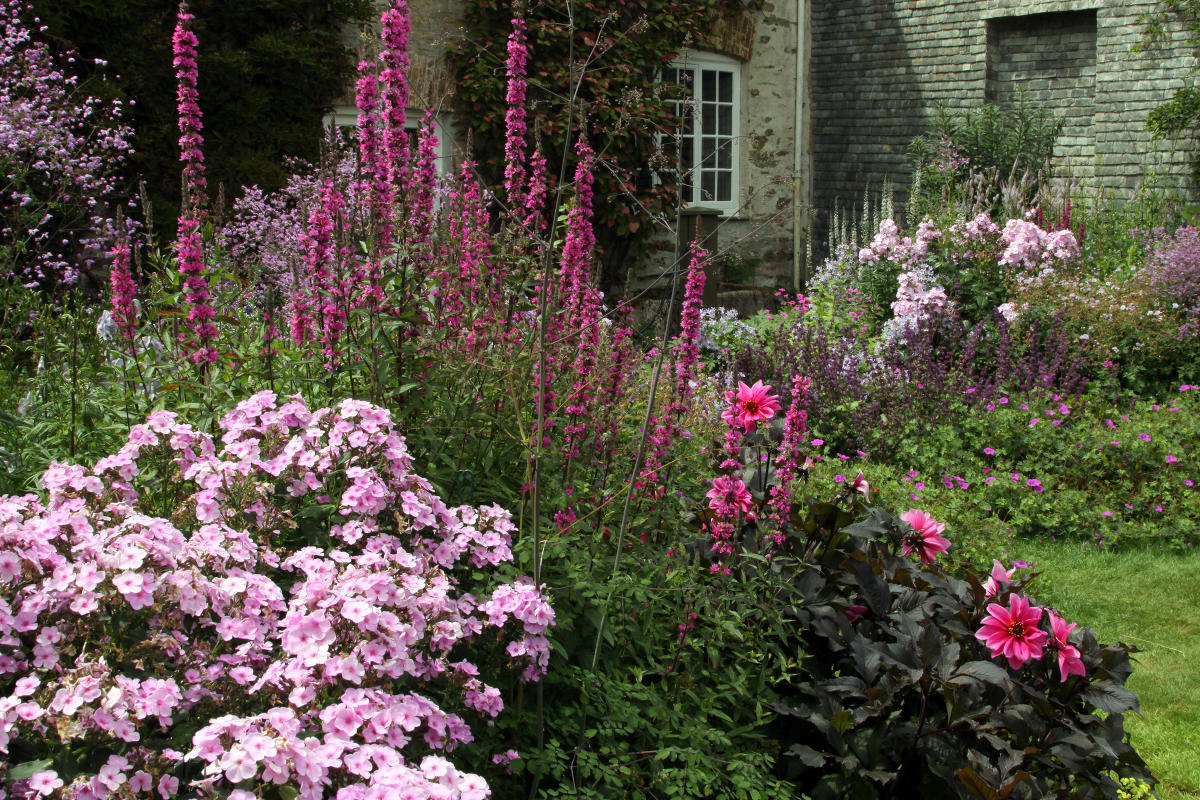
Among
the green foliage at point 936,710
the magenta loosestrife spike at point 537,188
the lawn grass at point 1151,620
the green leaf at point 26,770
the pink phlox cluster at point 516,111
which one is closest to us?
the green leaf at point 26,770

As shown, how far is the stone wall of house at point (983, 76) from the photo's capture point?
12195mm

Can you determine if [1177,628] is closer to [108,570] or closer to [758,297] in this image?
[108,570]

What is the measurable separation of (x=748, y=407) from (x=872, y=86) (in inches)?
531

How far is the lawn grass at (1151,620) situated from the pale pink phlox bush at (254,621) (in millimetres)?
2534

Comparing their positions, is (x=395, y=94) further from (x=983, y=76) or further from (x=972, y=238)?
(x=983, y=76)

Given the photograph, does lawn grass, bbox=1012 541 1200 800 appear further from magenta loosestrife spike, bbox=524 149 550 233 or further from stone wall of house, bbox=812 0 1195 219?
stone wall of house, bbox=812 0 1195 219

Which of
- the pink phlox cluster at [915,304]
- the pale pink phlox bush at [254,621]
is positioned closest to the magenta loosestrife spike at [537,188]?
the pale pink phlox bush at [254,621]

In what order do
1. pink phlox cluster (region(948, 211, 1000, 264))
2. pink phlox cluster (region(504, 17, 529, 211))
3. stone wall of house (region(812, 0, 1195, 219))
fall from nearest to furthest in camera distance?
1. pink phlox cluster (region(504, 17, 529, 211))
2. pink phlox cluster (region(948, 211, 1000, 264))
3. stone wall of house (region(812, 0, 1195, 219))

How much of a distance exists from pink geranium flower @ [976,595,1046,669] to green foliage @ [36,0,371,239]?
20.5ft

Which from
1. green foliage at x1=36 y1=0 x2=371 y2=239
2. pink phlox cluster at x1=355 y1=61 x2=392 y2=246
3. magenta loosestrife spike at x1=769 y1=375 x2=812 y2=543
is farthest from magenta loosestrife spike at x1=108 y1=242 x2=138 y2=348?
green foliage at x1=36 y1=0 x2=371 y2=239

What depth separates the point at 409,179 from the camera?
2.88 metres

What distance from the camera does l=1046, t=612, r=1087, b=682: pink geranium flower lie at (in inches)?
95.5

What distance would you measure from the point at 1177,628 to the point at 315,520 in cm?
383

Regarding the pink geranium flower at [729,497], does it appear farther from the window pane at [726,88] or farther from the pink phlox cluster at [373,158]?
the window pane at [726,88]
